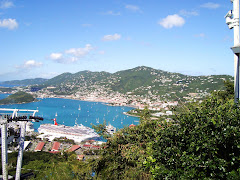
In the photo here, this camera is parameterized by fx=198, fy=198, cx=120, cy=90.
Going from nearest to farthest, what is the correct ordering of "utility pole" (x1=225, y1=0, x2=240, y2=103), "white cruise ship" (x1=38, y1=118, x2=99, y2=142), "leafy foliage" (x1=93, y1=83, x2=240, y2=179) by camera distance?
"leafy foliage" (x1=93, y1=83, x2=240, y2=179)
"utility pole" (x1=225, y1=0, x2=240, y2=103)
"white cruise ship" (x1=38, y1=118, x2=99, y2=142)

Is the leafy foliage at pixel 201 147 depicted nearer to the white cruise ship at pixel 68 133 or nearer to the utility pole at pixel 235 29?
the utility pole at pixel 235 29

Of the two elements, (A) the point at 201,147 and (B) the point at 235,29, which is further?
(B) the point at 235,29

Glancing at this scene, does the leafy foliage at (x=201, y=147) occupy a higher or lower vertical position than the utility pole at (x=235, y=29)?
lower

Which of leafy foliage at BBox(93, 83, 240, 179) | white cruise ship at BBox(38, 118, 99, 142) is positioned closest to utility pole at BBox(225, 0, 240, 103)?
leafy foliage at BBox(93, 83, 240, 179)

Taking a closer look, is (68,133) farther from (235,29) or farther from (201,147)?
(201,147)

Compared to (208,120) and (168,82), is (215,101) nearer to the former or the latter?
(208,120)

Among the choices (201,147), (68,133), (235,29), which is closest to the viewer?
(201,147)

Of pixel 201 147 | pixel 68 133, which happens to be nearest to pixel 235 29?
pixel 201 147

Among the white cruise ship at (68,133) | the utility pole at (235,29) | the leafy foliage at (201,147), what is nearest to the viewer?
the leafy foliage at (201,147)

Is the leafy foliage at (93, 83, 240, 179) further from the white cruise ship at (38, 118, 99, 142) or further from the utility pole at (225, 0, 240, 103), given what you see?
the white cruise ship at (38, 118, 99, 142)

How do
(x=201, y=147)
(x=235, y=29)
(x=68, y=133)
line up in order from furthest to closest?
1. (x=68, y=133)
2. (x=235, y=29)
3. (x=201, y=147)

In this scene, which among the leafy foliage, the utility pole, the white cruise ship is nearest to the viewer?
the leafy foliage

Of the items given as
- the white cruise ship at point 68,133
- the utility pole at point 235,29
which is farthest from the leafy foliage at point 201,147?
the white cruise ship at point 68,133
